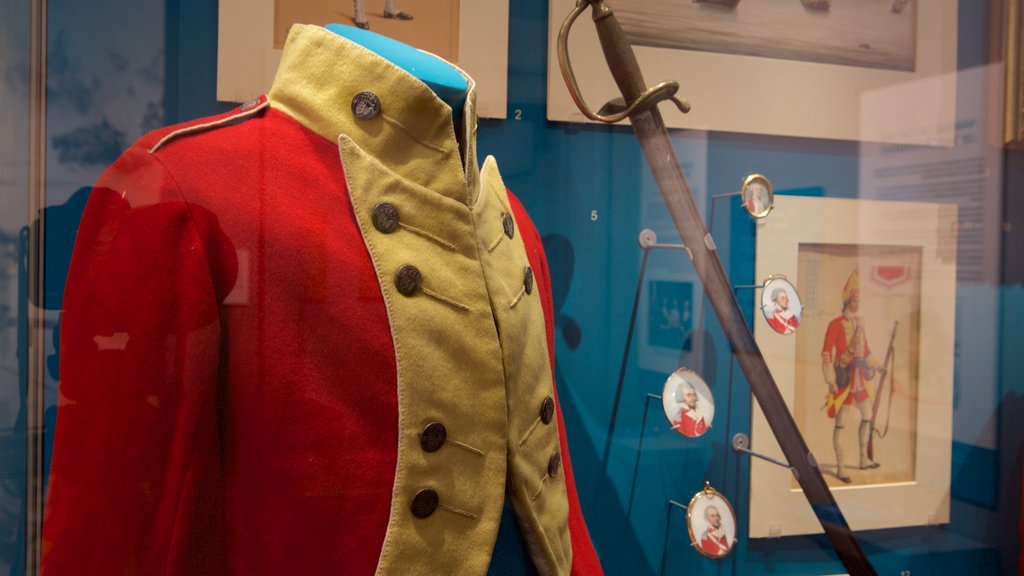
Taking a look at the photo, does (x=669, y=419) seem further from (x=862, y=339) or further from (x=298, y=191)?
(x=298, y=191)

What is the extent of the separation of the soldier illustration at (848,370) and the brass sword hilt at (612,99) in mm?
476

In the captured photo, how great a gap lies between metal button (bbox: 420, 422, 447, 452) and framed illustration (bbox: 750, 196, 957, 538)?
71 cm

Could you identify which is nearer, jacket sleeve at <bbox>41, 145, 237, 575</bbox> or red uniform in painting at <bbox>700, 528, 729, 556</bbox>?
jacket sleeve at <bbox>41, 145, 237, 575</bbox>

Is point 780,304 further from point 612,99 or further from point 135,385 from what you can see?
point 135,385

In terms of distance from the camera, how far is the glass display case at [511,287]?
72 cm

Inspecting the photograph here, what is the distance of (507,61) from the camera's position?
112 cm

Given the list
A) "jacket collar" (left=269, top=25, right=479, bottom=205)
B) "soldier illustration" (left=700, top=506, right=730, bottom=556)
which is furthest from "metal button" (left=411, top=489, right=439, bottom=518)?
"soldier illustration" (left=700, top=506, right=730, bottom=556)

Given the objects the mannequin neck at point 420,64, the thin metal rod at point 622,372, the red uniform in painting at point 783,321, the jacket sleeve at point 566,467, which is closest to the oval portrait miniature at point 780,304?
the red uniform in painting at point 783,321

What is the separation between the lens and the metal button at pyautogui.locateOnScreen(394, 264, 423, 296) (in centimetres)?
75

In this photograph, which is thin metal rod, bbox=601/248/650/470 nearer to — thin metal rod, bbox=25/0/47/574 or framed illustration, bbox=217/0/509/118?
framed illustration, bbox=217/0/509/118

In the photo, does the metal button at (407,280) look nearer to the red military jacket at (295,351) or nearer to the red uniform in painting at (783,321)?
the red military jacket at (295,351)

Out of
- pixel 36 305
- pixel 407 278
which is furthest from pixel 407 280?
pixel 36 305

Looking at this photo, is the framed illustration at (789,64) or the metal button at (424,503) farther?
the framed illustration at (789,64)

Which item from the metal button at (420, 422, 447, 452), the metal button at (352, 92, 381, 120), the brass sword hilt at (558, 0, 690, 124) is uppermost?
the brass sword hilt at (558, 0, 690, 124)
